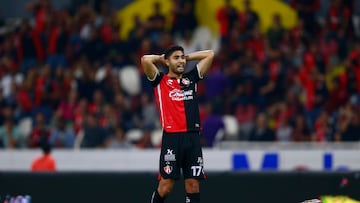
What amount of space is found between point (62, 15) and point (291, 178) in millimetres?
11231

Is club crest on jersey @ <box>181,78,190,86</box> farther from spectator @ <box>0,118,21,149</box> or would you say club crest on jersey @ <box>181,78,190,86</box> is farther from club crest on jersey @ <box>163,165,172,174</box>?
spectator @ <box>0,118,21,149</box>

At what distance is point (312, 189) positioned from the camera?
14508 mm

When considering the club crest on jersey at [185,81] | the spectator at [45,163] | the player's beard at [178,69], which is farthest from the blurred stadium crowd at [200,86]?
the player's beard at [178,69]

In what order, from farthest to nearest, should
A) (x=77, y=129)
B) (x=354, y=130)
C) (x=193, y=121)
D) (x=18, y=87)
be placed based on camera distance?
1. (x=18, y=87)
2. (x=77, y=129)
3. (x=354, y=130)
4. (x=193, y=121)

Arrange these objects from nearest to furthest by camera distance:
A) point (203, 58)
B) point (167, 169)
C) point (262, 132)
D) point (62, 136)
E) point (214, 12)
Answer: point (167, 169)
point (203, 58)
point (262, 132)
point (62, 136)
point (214, 12)

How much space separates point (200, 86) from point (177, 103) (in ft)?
31.6

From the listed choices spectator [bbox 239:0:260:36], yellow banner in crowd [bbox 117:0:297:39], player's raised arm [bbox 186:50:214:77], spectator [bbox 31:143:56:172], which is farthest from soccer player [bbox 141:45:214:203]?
yellow banner in crowd [bbox 117:0:297:39]

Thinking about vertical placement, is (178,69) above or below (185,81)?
above

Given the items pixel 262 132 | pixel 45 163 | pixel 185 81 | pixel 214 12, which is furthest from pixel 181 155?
pixel 214 12

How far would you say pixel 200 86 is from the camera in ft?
73.5

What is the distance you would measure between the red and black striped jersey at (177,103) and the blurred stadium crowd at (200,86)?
7560 mm

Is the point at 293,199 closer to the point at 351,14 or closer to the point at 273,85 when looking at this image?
the point at 273,85

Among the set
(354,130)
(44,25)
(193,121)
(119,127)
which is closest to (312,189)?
(193,121)

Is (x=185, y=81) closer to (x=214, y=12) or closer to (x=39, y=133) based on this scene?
(x=39, y=133)
